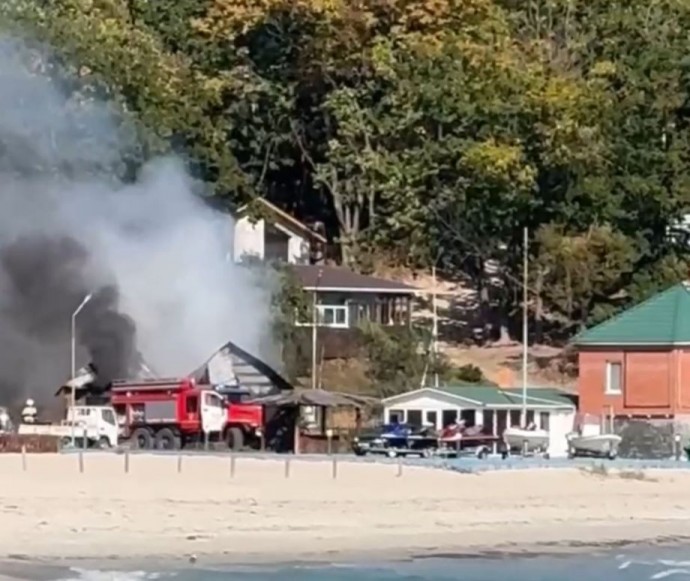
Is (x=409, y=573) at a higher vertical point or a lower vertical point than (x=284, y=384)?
lower

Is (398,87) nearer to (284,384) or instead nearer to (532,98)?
(532,98)

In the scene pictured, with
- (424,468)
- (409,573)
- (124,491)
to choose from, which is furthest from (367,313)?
(409,573)

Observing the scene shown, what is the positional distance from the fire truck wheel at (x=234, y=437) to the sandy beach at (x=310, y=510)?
294 inches

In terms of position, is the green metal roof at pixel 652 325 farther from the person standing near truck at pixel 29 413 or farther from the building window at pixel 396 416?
the person standing near truck at pixel 29 413

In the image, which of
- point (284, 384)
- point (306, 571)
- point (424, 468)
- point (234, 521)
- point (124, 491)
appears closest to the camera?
point (306, 571)

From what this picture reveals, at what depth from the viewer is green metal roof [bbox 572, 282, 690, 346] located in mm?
60031

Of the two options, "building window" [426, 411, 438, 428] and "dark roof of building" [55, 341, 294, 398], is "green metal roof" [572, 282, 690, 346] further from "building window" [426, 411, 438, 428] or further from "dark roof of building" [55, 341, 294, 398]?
"dark roof of building" [55, 341, 294, 398]

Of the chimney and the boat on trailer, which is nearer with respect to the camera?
the boat on trailer

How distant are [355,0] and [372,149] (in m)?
5.49

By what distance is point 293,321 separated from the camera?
67875mm

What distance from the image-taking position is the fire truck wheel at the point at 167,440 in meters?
56.3

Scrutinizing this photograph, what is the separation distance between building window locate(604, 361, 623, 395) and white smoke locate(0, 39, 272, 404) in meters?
11.2

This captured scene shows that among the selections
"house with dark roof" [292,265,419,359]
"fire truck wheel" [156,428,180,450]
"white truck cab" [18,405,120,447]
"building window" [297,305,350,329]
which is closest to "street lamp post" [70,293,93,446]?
"white truck cab" [18,405,120,447]

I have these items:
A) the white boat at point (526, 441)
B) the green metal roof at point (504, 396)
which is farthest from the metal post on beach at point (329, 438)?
the white boat at point (526, 441)
